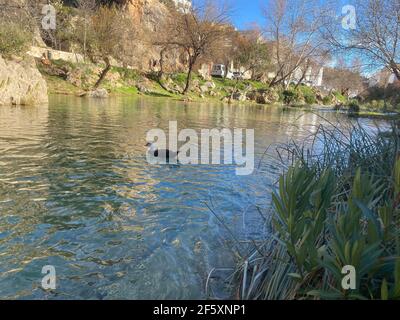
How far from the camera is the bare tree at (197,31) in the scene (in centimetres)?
3775

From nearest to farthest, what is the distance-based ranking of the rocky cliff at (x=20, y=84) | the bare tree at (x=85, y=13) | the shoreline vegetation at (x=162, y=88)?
the rocky cliff at (x=20, y=84)
the shoreline vegetation at (x=162, y=88)
the bare tree at (x=85, y=13)

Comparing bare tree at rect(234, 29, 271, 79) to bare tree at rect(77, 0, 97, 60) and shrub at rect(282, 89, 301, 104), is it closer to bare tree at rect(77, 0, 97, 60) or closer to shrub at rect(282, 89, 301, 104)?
shrub at rect(282, 89, 301, 104)

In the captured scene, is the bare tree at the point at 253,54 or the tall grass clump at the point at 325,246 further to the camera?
the bare tree at the point at 253,54

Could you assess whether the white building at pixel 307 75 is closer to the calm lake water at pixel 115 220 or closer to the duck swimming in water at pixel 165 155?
the duck swimming in water at pixel 165 155

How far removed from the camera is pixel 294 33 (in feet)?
167

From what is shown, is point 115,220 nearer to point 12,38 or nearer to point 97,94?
point 12,38

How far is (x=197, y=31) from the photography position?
3766cm

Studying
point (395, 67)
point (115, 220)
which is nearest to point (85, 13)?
point (395, 67)

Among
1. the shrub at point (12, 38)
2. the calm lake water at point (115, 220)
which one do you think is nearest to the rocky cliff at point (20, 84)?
the shrub at point (12, 38)

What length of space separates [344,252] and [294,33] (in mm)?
54618

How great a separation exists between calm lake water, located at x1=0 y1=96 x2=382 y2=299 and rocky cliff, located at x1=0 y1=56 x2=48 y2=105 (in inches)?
374

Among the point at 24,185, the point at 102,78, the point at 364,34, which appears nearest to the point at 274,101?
the point at 102,78

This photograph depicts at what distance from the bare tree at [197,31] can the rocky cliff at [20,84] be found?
2117 centimetres

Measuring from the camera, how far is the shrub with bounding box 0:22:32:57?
18062 mm
